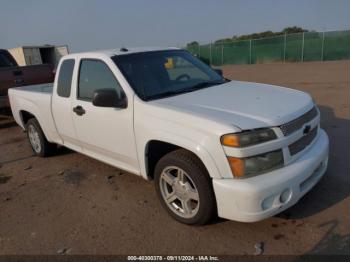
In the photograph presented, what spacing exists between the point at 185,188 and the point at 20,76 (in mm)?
6711

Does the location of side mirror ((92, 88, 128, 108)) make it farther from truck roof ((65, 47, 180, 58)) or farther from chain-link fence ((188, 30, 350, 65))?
chain-link fence ((188, 30, 350, 65))

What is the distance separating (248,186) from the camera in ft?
9.25

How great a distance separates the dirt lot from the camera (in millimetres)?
3107

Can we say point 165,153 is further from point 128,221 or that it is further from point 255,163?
point 255,163

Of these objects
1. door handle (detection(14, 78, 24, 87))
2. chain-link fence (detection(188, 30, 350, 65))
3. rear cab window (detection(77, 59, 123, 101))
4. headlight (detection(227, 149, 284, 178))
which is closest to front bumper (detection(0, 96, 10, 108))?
door handle (detection(14, 78, 24, 87))

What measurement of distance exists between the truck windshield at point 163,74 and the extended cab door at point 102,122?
0.65ft

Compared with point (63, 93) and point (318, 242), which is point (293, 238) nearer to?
point (318, 242)

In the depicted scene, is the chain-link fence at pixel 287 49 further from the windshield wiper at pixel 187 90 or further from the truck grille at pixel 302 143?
the truck grille at pixel 302 143

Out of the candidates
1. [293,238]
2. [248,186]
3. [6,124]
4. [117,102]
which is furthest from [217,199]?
[6,124]

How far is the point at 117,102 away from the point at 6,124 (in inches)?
277

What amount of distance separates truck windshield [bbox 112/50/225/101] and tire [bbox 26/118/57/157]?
2517mm

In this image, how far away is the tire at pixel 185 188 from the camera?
10.2 ft

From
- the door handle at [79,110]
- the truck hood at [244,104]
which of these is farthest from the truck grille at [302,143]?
the door handle at [79,110]

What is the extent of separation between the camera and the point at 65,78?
Result: 4785 mm
